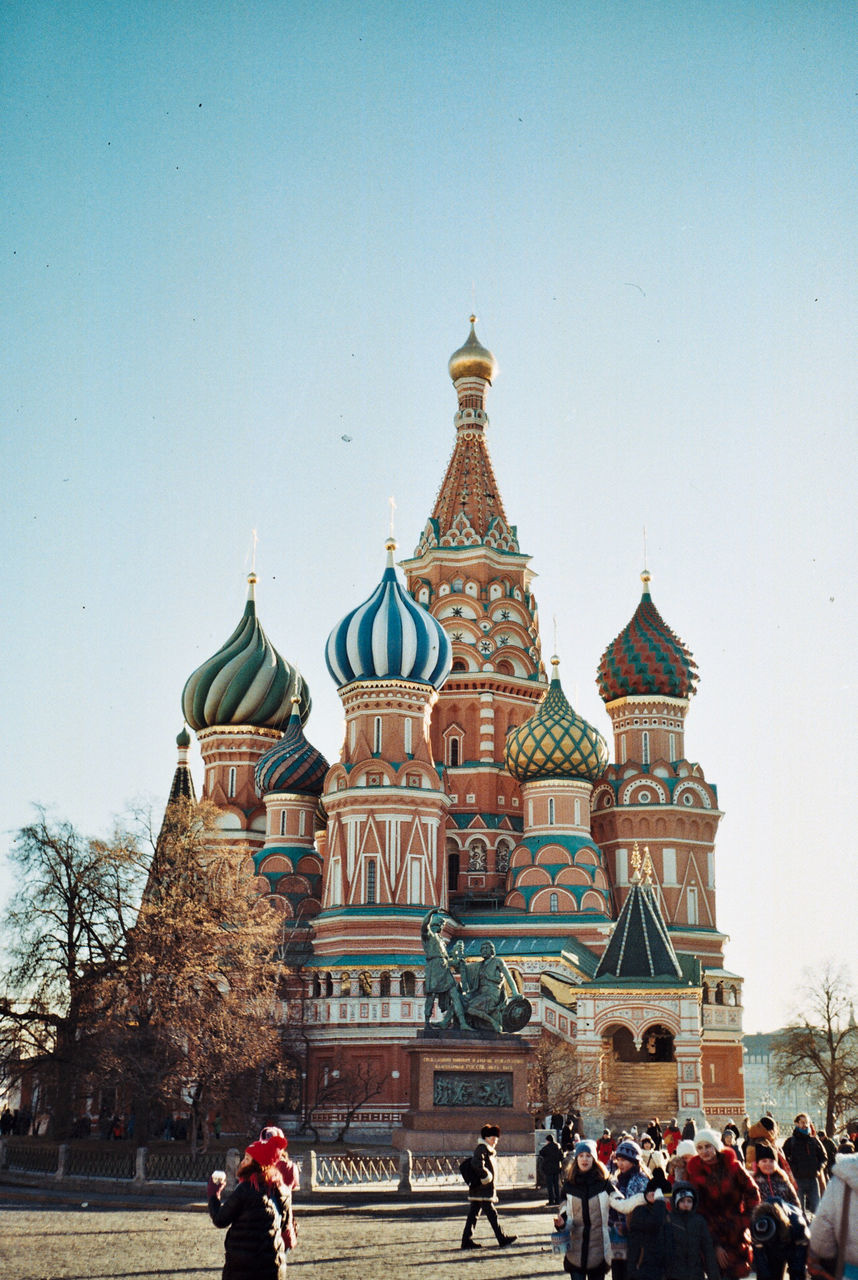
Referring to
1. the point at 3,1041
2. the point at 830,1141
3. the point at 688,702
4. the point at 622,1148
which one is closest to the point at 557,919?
the point at 688,702

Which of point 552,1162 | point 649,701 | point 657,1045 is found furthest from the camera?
point 649,701

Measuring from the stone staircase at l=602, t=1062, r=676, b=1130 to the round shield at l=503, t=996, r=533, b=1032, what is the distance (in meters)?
10.2

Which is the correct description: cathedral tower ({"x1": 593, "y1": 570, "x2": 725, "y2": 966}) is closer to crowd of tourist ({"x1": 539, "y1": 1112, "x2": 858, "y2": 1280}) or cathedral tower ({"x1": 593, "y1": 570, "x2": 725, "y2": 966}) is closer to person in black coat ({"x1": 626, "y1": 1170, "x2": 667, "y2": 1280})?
crowd of tourist ({"x1": 539, "y1": 1112, "x2": 858, "y2": 1280})

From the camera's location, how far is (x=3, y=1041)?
30.7m

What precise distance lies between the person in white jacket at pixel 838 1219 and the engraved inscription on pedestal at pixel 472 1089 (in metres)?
21.6

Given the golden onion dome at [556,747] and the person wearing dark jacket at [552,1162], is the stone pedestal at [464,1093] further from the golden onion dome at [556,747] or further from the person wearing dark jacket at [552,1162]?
the golden onion dome at [556,747]

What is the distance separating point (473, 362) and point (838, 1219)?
5384cm

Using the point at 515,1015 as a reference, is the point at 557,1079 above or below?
below

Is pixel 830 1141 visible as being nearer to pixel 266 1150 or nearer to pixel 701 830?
pixel 266 1150

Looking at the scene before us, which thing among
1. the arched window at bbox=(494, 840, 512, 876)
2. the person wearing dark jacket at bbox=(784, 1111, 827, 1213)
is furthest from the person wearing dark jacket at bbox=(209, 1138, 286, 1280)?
the arched window at bbox=(494, 840, 512, 876)

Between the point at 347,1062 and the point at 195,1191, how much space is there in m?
20.0

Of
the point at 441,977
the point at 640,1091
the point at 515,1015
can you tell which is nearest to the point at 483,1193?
the point at 441,977

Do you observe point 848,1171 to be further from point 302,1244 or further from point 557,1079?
point 557,1079

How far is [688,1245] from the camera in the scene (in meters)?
8.70
